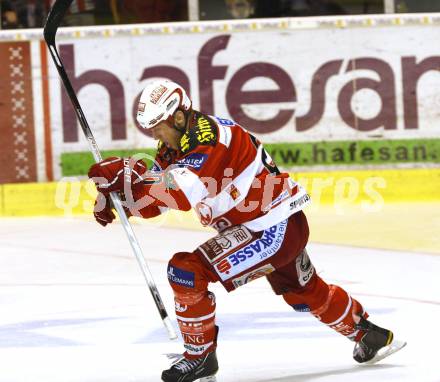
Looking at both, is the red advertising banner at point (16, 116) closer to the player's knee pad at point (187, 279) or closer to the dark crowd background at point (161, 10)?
the dark crowd background at point (161, 10)

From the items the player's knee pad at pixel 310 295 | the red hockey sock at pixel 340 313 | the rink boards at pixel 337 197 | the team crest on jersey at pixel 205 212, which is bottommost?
the rink boards at pixel 337 197

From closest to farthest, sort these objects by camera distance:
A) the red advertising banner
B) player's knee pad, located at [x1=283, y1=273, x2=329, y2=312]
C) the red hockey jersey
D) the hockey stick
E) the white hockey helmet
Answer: the red hockey jersey
the white hockey helmet
player's knee pad, located at [x1=283, y1=273, x2=329, y2=312]
the hockey stick
the red advertising banner

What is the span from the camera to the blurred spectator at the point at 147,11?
11414mm

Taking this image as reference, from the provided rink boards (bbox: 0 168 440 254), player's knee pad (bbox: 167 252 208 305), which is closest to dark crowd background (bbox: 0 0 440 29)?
rink boards (bbox: 0 168 440 254)

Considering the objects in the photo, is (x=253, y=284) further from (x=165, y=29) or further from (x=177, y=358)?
(x=165, y=29)

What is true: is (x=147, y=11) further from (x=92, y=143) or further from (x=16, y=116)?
(x=92, y=143)

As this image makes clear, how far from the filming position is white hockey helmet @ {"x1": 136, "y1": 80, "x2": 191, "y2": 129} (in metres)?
4.62

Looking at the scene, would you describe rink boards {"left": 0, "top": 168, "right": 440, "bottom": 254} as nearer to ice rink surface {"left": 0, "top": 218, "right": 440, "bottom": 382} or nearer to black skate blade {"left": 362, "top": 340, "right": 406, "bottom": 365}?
ice rink surface {"left": 0, "top": 218, "right": 440, "bottom": 382}

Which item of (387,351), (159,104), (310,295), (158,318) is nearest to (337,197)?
(158,318)

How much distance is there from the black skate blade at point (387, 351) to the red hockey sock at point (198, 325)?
0.67 metres

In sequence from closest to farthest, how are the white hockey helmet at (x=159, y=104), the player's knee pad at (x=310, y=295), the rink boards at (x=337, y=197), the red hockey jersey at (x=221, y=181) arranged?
the red hockey jersey at (x=221, y=181)
the white hockey helmet at (x=159, y=104)
the player's knee pad at (x=310, y=295)
the rink boards at (x=337, y=197)

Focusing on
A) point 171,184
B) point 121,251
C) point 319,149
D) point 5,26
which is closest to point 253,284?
point 121,251

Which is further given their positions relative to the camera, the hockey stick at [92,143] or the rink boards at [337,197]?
the rink boards at [337,197]

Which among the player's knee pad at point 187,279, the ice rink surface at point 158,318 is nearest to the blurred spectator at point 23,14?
the ice rink surface at point 158,318
